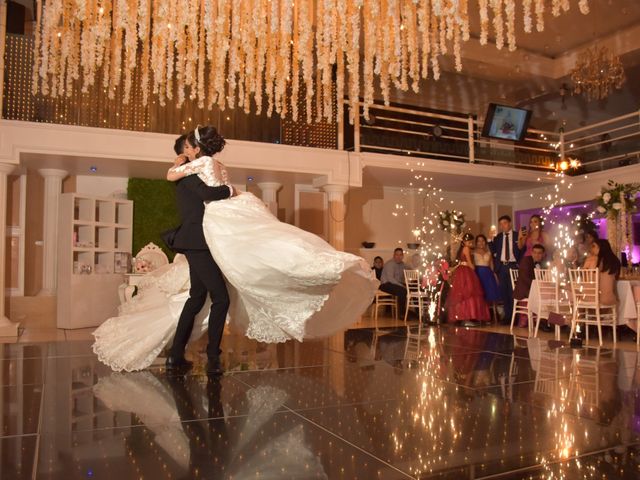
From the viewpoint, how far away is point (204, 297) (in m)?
3.31

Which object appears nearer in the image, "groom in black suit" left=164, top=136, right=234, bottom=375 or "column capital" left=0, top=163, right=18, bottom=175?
"groom in black suit" left=164, top=136, right=234, bottom=375

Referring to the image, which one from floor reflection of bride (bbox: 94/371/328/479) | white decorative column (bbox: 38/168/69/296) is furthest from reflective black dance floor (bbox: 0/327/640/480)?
white decorative column (bbox: 38/168/69/296)

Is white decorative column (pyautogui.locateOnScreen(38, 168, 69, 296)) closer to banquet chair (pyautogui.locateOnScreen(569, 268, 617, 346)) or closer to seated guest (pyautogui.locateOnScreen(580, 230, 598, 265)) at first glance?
banquet chair (pyautogui.locateOnScreen(569, 268, 617, 346))

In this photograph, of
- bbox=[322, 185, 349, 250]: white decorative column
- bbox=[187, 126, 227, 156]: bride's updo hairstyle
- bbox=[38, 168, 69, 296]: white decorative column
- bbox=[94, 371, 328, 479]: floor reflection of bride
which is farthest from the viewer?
bbox=[322, 185, 349, 250]: white decorative column

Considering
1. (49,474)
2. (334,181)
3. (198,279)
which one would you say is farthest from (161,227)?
(49,474)

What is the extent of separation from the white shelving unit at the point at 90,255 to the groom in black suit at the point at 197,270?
5021mm

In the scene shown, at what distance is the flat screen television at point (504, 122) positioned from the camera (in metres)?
10.9

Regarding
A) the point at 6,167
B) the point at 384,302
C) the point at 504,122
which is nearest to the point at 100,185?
the point at 6,167

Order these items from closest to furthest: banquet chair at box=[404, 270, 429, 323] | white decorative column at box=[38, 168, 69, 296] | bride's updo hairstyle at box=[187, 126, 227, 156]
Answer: bride's updo hairstyle at box=[187, 126, 227, 156]
white decorative column at box=[38, 168, 69, 296]
banquet chair at box=[404, 270, 429, 323]

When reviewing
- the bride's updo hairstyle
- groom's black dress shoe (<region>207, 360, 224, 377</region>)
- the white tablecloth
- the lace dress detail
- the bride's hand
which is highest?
the bride's updo hairstyle

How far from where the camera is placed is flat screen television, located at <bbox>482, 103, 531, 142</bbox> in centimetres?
1089

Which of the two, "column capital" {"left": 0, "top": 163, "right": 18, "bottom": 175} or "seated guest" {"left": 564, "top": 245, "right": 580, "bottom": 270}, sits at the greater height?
"column capital" {"left": 0, "top": 163, "right": 18, "bottom": 175}

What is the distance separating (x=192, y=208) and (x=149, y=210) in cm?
618

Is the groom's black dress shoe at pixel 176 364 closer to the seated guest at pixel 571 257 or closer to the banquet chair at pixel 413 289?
the banquet chair at pixel 413 289
